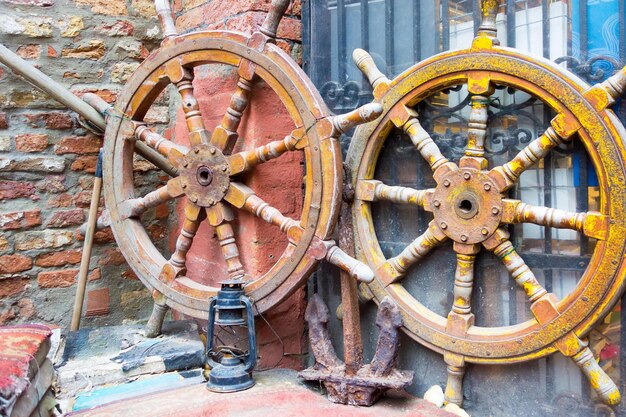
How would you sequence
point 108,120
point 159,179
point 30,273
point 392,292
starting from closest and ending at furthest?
point 392,292 → point 108,120 → point 30,273 → point 159,179

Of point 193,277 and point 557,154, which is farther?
point 193,277

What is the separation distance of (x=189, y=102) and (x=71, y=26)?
92 centimetres

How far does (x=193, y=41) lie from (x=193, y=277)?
1.02 meters

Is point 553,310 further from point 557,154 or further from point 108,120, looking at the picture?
point 108,120

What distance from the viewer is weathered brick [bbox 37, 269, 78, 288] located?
291cm

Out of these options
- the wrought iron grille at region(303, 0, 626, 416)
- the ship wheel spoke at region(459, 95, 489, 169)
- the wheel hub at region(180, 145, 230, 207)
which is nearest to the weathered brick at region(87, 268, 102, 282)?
the wheel hub at region(180, 145, 230, 207)

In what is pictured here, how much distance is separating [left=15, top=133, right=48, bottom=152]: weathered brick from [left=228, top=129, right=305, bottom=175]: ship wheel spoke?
3.54 feet

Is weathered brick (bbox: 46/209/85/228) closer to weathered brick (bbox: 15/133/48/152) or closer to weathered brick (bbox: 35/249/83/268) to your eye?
weathered brick (bbox: 35/249/83/268)

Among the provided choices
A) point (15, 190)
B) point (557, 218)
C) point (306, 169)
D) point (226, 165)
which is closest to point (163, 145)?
point (226, 165)

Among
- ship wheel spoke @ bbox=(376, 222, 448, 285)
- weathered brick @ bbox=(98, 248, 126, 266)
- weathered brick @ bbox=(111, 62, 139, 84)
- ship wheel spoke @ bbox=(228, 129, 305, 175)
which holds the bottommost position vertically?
weathered brick @ bbox=(98, 248, 126, 266)

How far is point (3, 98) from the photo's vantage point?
9.23 ft

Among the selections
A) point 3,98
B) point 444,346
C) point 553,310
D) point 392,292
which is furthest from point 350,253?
point 3,98

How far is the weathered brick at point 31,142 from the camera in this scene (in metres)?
2.84

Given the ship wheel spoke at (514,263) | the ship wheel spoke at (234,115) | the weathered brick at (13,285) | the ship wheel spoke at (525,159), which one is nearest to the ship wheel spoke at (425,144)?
the ship wheel spoke at (525,159)
